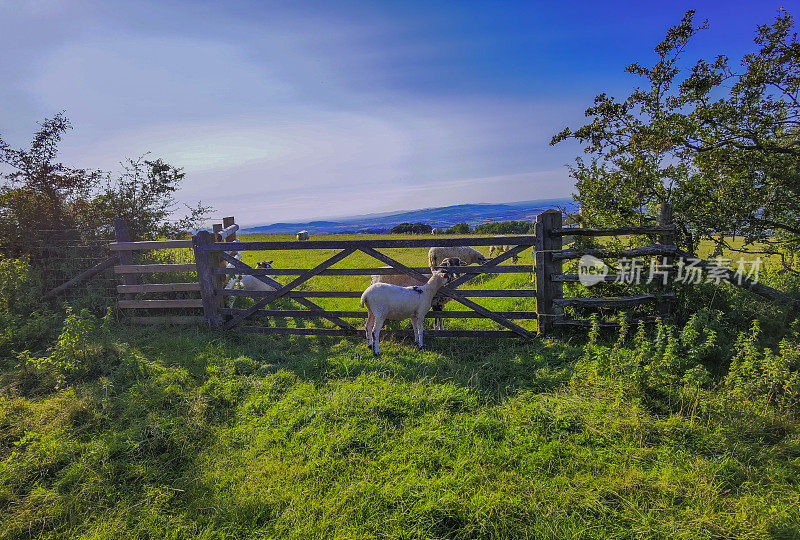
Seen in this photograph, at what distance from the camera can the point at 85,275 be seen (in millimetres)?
9875

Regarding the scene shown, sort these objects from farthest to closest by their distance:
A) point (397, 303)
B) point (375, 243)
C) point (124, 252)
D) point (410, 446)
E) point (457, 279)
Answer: point (124, 252), point (375, 243), point (457, 279), point (397, 303), point (410, 446)

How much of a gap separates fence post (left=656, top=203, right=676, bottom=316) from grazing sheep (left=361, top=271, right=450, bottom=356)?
3946 millimetres

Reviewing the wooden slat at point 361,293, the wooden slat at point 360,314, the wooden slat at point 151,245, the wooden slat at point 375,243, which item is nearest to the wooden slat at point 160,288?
the wooden slat at point 361,293

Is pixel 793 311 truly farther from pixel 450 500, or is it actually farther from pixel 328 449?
pixel 328 449

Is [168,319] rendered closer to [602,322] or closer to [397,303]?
[397,303]

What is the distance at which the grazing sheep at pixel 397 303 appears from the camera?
23.2ft

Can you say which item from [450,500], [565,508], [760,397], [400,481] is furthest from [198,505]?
[760,397]

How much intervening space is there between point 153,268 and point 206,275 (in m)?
1.62

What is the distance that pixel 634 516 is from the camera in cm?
321

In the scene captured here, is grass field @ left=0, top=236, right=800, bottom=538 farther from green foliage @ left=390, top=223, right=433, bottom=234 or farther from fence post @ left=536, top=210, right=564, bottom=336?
green foliage @ left=390, top=223, right=433, bottom=234

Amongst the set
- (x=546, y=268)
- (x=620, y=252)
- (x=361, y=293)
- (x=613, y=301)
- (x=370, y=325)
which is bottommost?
(x=370, y=325)

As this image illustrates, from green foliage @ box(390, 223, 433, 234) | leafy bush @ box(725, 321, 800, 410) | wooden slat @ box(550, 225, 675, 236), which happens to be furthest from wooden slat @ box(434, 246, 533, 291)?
green foliage @ box(390, 223, 433, 234)

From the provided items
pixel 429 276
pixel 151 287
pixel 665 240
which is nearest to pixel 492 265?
pixel 429 276

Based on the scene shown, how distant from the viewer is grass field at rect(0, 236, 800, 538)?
3283mm
